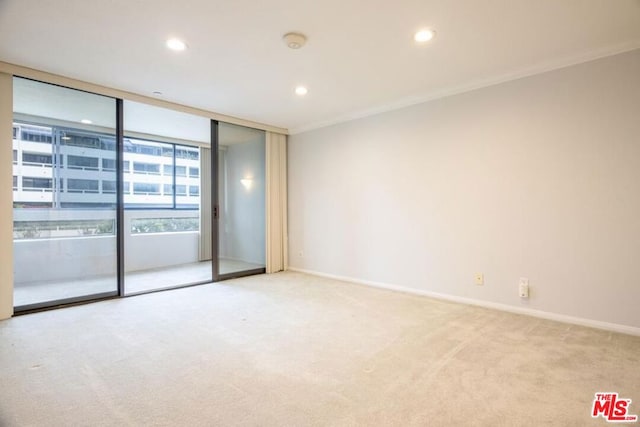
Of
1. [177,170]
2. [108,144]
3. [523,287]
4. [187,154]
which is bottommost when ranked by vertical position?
[523,287]

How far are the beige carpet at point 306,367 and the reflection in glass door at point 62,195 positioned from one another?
49 cm

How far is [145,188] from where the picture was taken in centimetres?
651

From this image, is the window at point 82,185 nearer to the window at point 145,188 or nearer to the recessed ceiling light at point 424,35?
the window at point 145,188

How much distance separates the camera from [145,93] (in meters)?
3.86

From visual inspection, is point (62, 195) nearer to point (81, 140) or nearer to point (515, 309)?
point (81, 140)

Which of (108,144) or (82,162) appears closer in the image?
(82,162)

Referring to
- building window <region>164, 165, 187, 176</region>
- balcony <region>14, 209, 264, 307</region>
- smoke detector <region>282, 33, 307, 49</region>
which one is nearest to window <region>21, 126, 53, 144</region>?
balcony <region>14, 209, 264, 307</region>

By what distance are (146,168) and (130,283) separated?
272 centimetres

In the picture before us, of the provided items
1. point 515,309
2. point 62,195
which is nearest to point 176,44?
point 62,195

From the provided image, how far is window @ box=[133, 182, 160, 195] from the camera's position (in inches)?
251

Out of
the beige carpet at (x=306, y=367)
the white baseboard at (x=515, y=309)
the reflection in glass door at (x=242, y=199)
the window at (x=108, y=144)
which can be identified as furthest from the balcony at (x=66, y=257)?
the white baseboard at (x=515, y=309)

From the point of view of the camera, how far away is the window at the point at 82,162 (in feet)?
12.1

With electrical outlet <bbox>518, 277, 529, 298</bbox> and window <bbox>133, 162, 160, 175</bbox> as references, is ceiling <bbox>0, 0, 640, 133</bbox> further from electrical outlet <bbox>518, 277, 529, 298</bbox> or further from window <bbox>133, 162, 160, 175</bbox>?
window <bbox>133, 162, 160, 175</bbox>

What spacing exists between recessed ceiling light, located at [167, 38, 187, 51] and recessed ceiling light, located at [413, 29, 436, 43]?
1963mm
